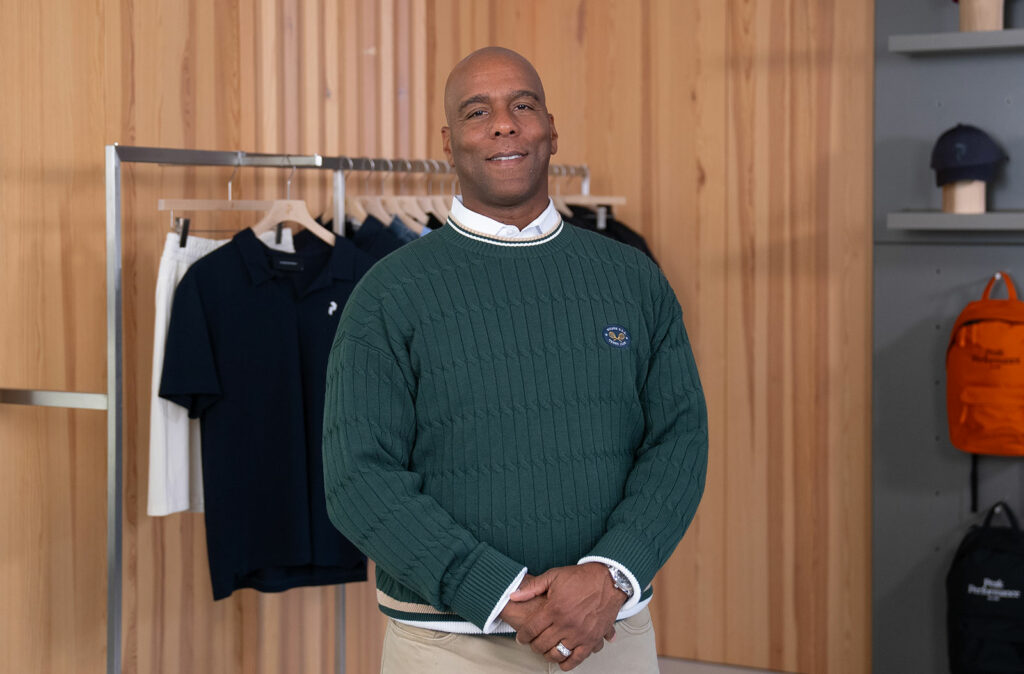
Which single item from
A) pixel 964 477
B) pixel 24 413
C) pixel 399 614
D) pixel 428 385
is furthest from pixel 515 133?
pixel 964 477

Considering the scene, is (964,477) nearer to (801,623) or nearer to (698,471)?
(801,623)

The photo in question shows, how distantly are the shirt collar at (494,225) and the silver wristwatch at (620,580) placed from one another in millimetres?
477

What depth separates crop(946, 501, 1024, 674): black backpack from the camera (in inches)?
107

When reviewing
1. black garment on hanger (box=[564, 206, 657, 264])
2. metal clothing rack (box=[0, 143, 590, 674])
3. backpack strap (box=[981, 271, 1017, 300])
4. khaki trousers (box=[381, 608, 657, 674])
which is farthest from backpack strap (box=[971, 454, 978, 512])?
metal clothing rack (box=[0, 143, 590, 674])

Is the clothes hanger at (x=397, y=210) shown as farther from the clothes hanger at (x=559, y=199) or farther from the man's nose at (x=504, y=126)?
the man's nose at (x=504, y=126)

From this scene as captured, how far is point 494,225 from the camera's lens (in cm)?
155

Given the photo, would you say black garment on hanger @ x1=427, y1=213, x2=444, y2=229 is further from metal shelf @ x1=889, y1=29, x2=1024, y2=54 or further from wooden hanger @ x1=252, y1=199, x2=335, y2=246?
metal shelf @ x1=889, y1=29, x2=1024, y2=54

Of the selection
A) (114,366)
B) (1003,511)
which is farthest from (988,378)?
(114,366)

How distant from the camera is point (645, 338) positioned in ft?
5.14

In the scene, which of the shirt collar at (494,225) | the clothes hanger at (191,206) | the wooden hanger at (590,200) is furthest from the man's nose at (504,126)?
the wooden hanger at (590,200)

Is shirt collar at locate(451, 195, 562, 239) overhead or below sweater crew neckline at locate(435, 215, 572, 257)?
overhead

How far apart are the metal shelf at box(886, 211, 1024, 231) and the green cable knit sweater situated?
1.57 metres

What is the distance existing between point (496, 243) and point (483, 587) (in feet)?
1.57

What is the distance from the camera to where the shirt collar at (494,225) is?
1549 mm
